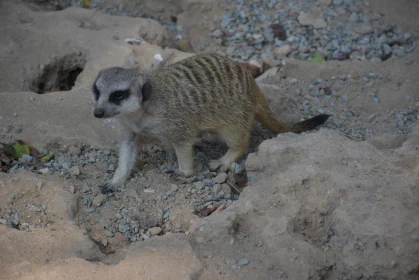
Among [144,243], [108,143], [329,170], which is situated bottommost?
[108,143]

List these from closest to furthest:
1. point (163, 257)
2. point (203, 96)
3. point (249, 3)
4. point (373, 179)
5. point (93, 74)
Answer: point (163, 257) < point (373, 179) < point (203, 96) < point (93, 74) < point (249, 3)

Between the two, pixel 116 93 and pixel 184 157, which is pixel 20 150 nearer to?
pixel 116 93

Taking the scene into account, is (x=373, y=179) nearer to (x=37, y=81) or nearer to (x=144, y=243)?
(x=144, y=243)

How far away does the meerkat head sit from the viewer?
2832 mm

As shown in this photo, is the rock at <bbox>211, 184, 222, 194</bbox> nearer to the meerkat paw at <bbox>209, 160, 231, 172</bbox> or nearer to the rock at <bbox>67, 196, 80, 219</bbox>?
the meerkat paw at <bbox>209, 160, 231, 172</bbox>

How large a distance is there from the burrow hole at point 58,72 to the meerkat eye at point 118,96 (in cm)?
124

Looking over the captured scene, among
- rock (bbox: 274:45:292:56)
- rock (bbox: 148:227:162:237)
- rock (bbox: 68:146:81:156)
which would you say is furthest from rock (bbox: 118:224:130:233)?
rock (bbox: 274:45:292:56)

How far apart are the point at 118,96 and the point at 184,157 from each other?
611 millimetres

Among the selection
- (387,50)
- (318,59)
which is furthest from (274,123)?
(387,50)

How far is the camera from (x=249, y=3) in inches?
192

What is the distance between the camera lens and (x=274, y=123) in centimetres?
358

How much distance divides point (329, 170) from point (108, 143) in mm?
1450

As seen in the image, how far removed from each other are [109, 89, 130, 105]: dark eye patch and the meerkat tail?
3.30 feet

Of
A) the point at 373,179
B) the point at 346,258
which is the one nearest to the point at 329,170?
the point at 373,179
